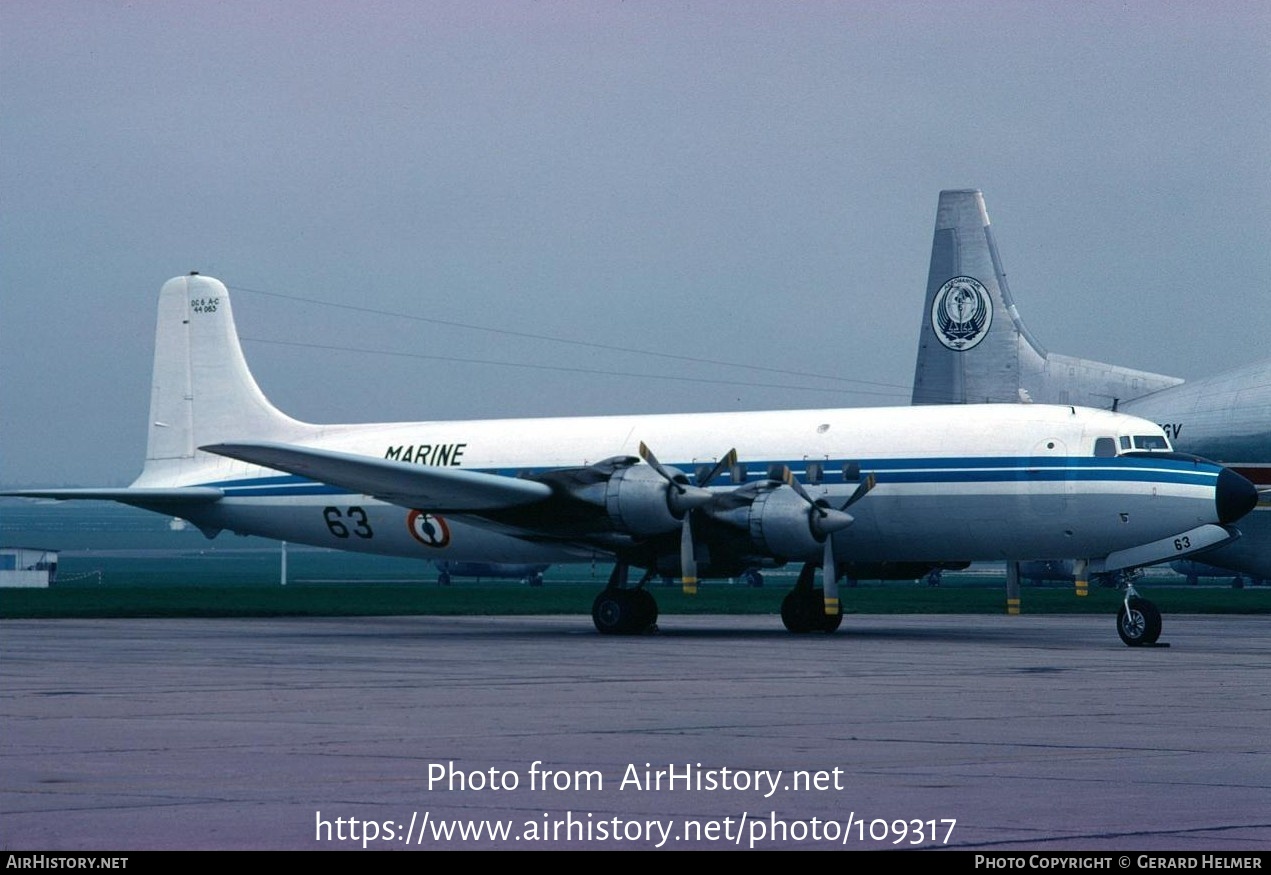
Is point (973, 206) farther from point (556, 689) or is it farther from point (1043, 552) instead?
point (556, 689)

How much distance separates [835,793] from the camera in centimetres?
1015

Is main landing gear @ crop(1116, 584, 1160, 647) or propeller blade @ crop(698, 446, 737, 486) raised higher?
propeller blade @ crop(698, 446, 737, 486)

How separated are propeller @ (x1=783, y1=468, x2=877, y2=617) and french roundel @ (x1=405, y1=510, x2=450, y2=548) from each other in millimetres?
7451

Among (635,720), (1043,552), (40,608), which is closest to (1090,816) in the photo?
(635,720)

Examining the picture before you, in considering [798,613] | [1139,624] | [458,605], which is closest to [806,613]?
[798,613]

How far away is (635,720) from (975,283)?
173 feet

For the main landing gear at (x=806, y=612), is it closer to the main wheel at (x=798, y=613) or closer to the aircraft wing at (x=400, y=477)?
the main wheel at (x=798, y=613)

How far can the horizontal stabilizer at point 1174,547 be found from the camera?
→ 26.9 m

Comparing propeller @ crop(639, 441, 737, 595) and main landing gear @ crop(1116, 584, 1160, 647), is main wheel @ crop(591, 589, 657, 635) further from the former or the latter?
main landing gear @ crop(1116, 584, 1160, 647)

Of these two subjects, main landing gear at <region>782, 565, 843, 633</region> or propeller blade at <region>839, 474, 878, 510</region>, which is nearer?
propeller blade at <region>839, 474, 878, 510</region>

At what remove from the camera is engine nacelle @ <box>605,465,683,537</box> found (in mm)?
28688

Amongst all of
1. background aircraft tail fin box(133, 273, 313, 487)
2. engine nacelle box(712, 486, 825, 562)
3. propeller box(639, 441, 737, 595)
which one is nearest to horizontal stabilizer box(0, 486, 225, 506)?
background aircraft tail fin box(133, 273, 313, 487)

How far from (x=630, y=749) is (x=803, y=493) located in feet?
53.8

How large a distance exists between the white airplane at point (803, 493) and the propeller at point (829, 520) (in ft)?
0.10
